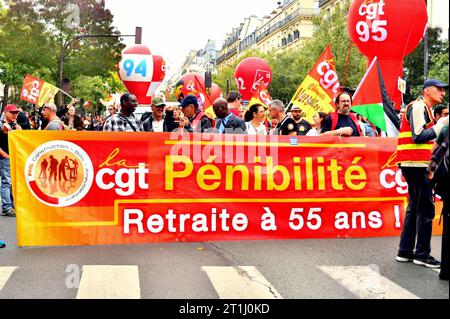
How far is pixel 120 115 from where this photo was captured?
8727 millimetres

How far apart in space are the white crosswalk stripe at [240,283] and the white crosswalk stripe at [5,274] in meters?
1.86

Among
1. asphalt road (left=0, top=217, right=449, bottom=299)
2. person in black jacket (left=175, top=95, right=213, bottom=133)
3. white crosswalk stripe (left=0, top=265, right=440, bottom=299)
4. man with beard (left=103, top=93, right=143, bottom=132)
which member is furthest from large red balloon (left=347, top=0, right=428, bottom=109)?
white crosswalk stripe (left=0, top=265, right=440, bottom=299)

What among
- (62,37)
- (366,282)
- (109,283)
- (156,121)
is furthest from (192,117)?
(62,37)

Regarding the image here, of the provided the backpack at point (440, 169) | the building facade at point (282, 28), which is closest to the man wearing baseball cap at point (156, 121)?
the backpack at point (440, 169)

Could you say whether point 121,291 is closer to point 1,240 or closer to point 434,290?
point 434,290

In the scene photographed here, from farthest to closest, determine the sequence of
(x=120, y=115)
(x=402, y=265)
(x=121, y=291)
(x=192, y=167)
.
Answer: (x=120, y=115) < (x=192, y=167) < (x=402, y=265) < (x=121, y=291)

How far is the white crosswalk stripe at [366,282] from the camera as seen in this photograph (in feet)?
17.8

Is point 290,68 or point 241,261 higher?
point 290,68

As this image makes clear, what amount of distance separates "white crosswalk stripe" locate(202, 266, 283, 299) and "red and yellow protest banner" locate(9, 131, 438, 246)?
1.66 metres

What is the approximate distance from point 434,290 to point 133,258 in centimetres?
310

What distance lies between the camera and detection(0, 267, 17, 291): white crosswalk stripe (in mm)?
5898

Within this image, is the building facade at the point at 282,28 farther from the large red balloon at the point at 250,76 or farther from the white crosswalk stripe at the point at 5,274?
the white crosswalk stripe at the point at 5,274
